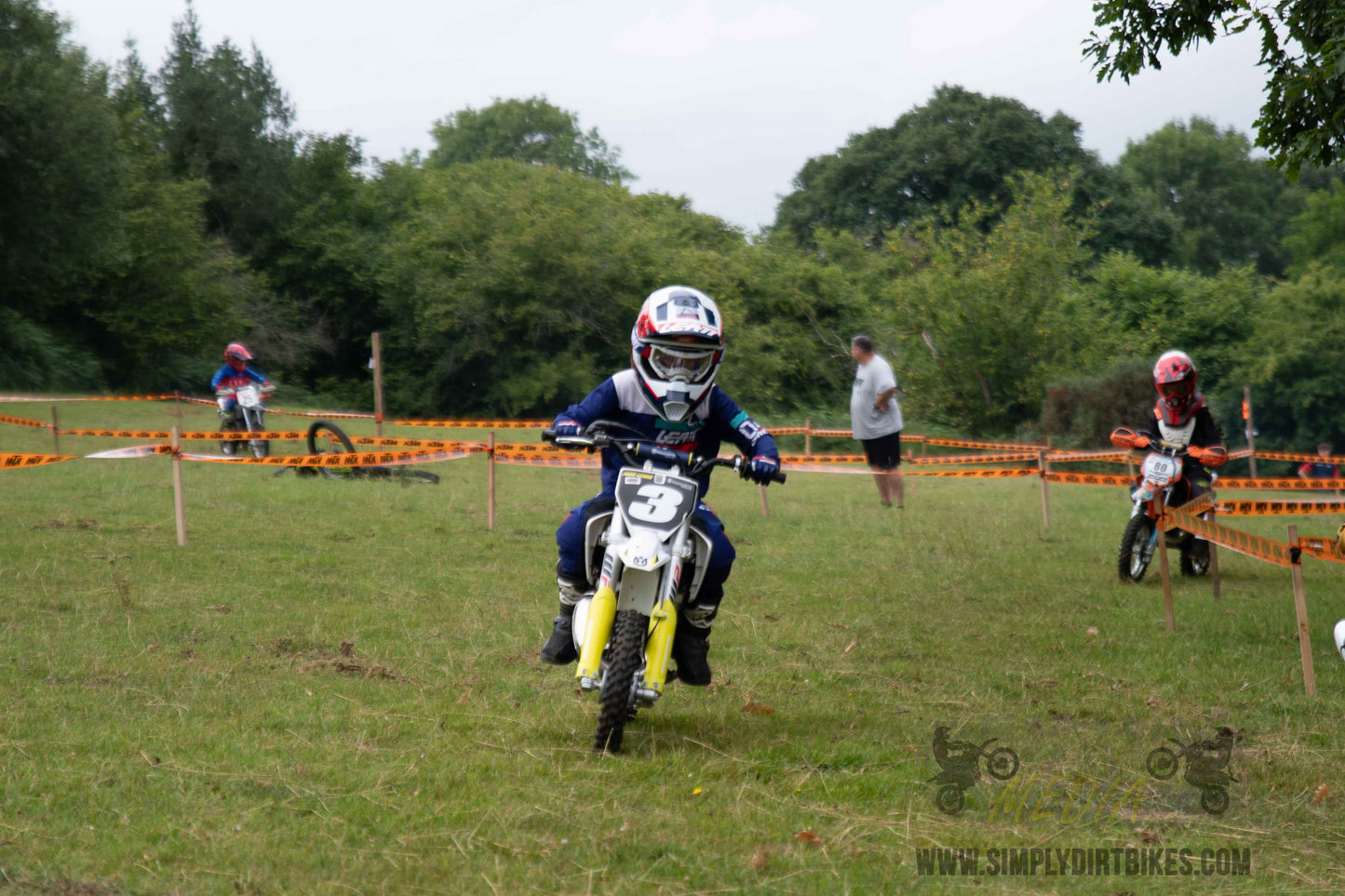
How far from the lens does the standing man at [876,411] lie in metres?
15.1

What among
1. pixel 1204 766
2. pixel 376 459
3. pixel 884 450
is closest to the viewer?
pixel 1204 766

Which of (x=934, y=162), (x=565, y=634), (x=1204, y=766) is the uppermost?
(x=934, y=162)

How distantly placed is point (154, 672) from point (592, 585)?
2.47m

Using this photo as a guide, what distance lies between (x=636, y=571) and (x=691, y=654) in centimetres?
71

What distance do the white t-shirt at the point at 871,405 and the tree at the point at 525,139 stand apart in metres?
64.1

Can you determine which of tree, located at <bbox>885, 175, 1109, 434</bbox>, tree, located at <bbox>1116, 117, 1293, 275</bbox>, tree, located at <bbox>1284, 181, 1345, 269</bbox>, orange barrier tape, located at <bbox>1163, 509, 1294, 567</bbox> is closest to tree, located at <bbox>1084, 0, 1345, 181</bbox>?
orange barrier tape, located at <bbox>1163, 509, 1294, 567</bbox>

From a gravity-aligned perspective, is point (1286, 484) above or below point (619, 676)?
above

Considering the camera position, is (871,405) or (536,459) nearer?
(536,459)

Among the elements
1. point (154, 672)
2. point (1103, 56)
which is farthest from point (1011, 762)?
point (1103, 56)

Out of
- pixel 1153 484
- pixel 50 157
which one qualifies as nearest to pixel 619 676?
pixel 1153 484

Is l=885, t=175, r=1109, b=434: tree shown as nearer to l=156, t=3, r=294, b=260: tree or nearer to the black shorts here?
the black shorts

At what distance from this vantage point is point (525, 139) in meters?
79.4

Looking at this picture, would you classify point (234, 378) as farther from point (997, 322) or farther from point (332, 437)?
point (997, 322)

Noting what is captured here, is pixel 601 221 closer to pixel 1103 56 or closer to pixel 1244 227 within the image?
pixel 1103 56
